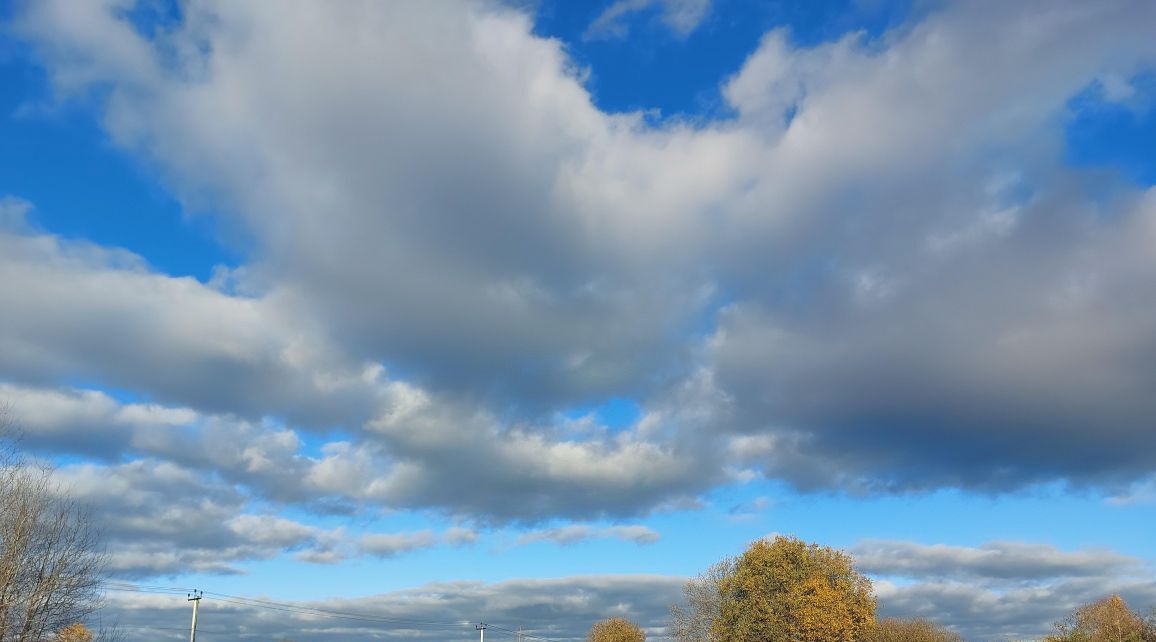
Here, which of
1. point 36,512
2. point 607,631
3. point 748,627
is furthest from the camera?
point 607,631

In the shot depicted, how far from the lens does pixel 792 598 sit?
114 metres

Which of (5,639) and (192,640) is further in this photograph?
(192,640)

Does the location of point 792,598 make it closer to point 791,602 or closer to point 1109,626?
point 791,602

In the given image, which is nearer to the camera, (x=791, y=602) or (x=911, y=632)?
(x=791, y=602)

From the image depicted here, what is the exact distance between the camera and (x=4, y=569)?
6228 centimetres

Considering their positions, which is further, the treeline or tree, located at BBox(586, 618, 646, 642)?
tree, located at BBox(586, 618, 646, 642)

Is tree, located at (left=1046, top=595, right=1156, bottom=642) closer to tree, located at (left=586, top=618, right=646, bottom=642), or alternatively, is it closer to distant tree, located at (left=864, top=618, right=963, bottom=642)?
distant tree, located at (left=864, top=618, right=963, bottom=642)

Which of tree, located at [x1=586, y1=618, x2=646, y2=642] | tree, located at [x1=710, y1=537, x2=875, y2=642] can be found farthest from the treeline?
tree, located at [x1=586, y1=618, x2=646, y2=642]

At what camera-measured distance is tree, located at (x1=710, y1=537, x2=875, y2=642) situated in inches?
4392

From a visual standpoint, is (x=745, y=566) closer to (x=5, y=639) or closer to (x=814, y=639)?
(x=814, y=639)

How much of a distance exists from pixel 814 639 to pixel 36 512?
291ft

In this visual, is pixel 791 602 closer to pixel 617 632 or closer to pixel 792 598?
pixel 792 598

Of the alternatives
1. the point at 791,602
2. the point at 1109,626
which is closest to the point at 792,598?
the point at 791,602

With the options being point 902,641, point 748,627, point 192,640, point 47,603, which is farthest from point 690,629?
point 47,603
